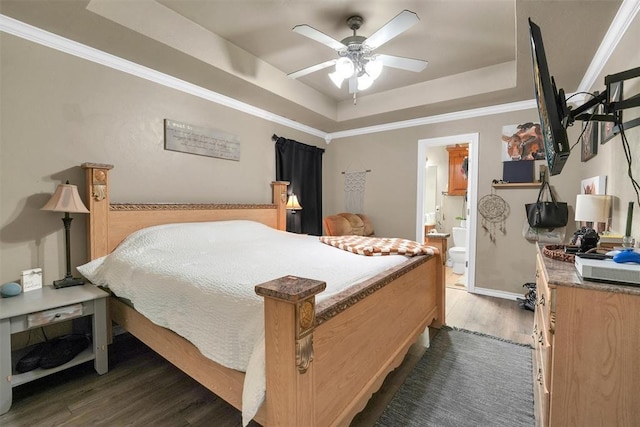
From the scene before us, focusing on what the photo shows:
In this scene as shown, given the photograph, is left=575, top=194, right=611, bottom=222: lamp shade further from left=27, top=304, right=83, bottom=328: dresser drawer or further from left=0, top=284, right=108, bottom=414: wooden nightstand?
left=27, top=304, right=83, bottom=328: dresser drawer

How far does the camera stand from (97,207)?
226 cm

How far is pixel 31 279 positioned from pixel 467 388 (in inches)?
117

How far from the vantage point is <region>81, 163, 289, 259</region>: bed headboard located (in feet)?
7.32

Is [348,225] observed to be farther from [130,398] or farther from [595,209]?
[130,398]

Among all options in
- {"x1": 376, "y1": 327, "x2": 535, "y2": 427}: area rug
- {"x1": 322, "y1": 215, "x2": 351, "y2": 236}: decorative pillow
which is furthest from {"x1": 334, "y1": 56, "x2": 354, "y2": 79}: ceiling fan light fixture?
{"x1": 376, "y1": 327, "x2": 535, "y2": 427}: area rug

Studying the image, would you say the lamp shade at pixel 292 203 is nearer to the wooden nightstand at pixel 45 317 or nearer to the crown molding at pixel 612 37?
the wooden nightstand at pixel 45 317

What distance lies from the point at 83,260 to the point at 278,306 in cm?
221

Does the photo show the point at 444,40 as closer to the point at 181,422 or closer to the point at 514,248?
the point at 514,248

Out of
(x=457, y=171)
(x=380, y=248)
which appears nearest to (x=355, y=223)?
(x=380, y=248)

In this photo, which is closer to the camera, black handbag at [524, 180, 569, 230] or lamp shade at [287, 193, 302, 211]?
black handbag at [524, 180, 569, 230]

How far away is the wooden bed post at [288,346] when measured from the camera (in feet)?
3.08

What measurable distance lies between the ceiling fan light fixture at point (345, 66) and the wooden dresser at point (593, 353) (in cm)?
199

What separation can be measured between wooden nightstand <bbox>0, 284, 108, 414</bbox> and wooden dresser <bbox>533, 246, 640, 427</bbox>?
8.21 ft

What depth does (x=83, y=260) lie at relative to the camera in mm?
2305
